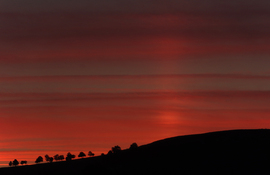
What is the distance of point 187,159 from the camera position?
137250 mm

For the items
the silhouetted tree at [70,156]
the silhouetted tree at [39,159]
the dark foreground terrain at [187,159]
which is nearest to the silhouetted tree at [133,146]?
the dark foreground terrain at [187,159]

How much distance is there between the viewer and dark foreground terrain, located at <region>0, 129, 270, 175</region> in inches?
5032

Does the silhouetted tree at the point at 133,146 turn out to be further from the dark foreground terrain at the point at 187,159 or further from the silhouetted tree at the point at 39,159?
the silhouetted tree at the point at 39,159

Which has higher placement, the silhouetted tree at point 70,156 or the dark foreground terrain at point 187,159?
the silhouetted tree at point 70,156

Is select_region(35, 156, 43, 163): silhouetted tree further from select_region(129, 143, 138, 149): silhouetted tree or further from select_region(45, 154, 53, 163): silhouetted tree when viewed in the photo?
select_region(129, 143, 138, 149): silhouetted tree

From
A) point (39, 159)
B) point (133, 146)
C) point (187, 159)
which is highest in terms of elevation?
point (39, 159)

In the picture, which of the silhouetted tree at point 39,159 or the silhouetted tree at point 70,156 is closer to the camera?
the silhouetted tree at point 70,156

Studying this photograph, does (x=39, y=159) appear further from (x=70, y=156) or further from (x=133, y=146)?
(x=133, y=146)

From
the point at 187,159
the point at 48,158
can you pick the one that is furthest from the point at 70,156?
the point at 187,159

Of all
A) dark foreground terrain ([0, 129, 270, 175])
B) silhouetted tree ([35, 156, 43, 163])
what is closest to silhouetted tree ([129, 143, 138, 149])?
dark foreground terrain ([0, 129, 270, 175])

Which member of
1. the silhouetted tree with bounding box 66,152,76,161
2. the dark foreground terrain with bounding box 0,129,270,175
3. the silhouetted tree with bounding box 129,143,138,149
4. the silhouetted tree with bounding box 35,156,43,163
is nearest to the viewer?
the dark foreground terrain with bounding box 0,129,270,175

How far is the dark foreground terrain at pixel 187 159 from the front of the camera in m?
128

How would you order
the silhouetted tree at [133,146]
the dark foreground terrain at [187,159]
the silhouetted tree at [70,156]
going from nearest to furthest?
the dark foreground terrain at [187,159]
the silhouetted tree at [133,146]
the silhouetted tree at [70,156]

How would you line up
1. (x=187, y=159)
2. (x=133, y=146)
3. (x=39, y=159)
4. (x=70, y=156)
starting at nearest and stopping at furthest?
(x=187, y=159), (x=133, y=146), (x=70, y=156), (x=39, y=159)
